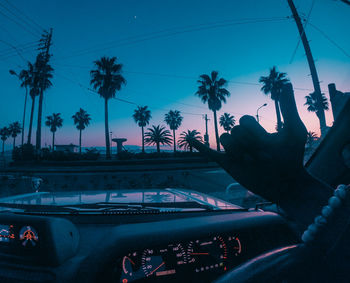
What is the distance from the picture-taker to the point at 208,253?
1.48 m

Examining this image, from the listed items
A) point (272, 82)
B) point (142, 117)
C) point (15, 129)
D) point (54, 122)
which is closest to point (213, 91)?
point (272, 82)

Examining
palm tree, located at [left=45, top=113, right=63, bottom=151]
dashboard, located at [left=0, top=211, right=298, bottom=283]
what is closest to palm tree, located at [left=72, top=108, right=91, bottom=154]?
palm tree, located at [left=45, top=113, right=63, bottom=151]

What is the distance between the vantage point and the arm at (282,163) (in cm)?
101

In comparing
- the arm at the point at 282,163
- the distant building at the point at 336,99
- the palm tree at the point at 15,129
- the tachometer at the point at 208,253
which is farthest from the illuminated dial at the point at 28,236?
the palm tree at the point at 15,129

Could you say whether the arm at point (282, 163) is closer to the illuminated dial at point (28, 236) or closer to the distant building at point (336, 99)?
the distant building at point (336, 99)

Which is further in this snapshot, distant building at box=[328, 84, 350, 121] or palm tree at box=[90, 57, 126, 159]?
palm tree at box=[90, 57, 126, 159]

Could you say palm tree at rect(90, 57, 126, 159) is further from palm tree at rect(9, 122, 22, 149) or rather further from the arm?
palm tree at rect(9, 122, 22, 149)

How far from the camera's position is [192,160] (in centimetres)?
3009

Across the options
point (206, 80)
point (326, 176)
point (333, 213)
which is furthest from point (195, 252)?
point (206, 80)

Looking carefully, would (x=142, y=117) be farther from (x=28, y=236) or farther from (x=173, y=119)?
(x=28, y=236)

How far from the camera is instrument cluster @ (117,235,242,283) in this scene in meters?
1.25

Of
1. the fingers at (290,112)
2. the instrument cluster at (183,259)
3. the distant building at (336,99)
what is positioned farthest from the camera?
the distant building at (336,99)

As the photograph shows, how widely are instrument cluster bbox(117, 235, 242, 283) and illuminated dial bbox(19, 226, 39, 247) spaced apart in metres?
0.60

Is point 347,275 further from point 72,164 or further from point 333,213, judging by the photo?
point 72,164
